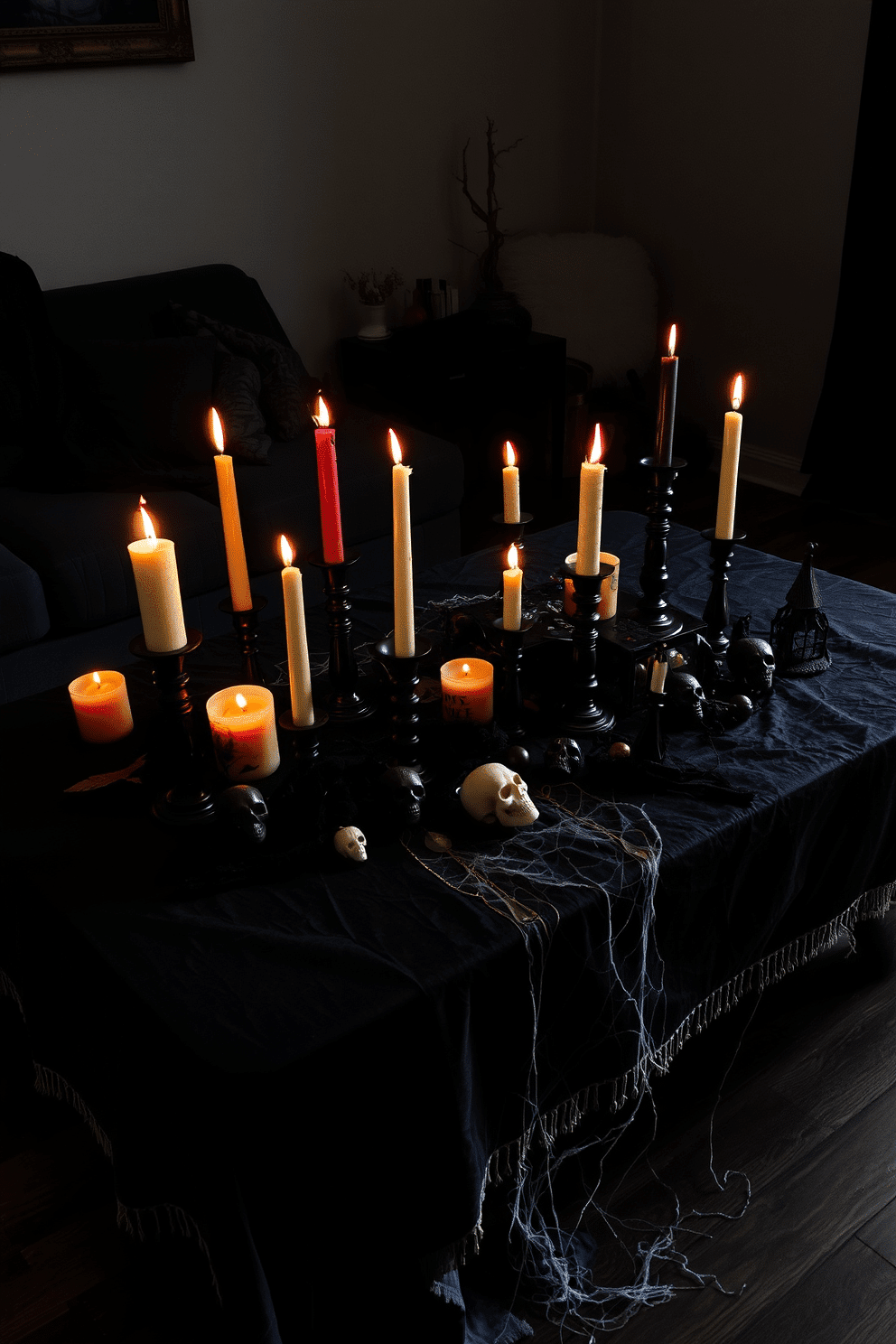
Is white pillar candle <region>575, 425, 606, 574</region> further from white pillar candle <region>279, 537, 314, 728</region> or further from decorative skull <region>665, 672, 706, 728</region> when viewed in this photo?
white pillar candle <region>279, 537, 314, 728</region>

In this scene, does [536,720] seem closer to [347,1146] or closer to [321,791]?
[321,791]

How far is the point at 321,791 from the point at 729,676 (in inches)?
24.6

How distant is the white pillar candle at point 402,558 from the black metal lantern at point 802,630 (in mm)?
590

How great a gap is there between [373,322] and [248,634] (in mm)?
2477

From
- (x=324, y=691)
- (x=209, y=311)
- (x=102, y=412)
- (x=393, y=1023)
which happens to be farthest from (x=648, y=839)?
(x=209, y=311)

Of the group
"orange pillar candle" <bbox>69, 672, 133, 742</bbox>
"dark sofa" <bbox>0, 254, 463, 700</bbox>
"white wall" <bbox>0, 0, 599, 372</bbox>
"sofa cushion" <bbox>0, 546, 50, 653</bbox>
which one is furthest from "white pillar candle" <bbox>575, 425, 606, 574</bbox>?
"white wall" <bbox>0, 0, 599, 372</bbox>

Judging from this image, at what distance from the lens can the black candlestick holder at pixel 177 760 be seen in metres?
1.14

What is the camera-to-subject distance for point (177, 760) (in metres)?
1.19

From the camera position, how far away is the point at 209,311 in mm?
3088

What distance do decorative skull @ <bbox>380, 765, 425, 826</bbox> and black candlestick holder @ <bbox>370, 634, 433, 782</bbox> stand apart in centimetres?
6

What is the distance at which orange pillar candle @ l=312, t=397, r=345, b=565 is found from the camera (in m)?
1.22

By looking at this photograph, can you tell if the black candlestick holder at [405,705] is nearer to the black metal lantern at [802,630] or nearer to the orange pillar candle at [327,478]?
the orange pillar candle at [327,478]

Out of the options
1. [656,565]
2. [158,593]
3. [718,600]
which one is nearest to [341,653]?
[158,593]

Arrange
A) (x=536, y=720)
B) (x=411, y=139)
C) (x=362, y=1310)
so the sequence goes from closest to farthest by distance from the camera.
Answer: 1. (x=362, y=1310)
2. (x=536, y=720)
3. (x=411, y=139)
